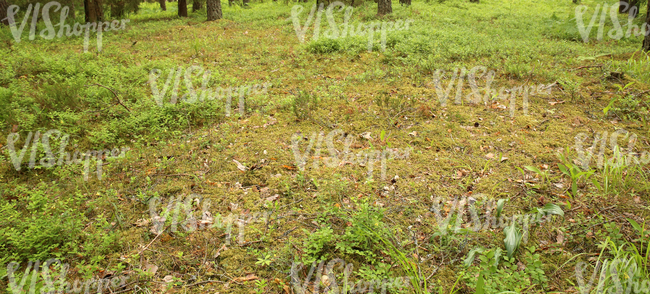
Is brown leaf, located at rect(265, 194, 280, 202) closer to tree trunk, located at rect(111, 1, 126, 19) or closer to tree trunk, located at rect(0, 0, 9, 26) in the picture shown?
tree trunk, located at rect(0, 0, 9, 26)

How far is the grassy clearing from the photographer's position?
9.68ft

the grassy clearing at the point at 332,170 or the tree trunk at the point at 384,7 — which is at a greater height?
the tree trunk at the point at 384,7

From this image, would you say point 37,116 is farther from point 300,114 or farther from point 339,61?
point 339,61

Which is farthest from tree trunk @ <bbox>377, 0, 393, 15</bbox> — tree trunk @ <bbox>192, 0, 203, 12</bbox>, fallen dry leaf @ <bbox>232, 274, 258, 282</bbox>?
fallen dry leaf @ <bbox>232, 274, 258, 282</bbox>

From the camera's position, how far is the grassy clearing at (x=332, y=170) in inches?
116

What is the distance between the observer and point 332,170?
429cm

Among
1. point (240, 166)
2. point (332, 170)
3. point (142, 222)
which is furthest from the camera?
point (240, 166)

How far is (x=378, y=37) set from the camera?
29.7 feet

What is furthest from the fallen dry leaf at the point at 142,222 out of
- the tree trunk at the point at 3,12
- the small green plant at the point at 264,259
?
the tree trunk at the point at 3,12

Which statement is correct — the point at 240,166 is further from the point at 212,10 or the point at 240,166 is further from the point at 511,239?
the point at 212,10

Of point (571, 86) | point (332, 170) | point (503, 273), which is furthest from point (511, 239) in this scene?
point (571, 86)

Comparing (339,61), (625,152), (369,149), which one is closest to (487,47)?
(339,61)

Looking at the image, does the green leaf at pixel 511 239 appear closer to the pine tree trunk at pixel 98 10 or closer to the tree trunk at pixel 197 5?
the pine tree trunk at pixel 98 10

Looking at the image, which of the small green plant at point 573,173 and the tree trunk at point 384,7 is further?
the tree trunk at point 384,7
